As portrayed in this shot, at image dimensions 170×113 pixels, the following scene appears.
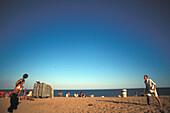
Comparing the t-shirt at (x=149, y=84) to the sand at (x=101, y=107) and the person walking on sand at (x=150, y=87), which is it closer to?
the person walking on sand at (x=150, y=87)

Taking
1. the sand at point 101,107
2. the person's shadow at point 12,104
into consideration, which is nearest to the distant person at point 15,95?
the person's shadow at point 12,104

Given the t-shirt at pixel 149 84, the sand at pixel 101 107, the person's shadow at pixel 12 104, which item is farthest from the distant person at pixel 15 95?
the t-shirt at pixel 149 84

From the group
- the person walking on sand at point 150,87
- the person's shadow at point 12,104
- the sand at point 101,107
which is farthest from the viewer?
the person walking on sand at point 150,87

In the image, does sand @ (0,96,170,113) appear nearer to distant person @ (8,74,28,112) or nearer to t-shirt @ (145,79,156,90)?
t-shirt @ (145,79,156,90)

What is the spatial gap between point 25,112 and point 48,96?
12.9 metres

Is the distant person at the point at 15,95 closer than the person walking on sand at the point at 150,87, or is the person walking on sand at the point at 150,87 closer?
the distant person at the point at 15,95

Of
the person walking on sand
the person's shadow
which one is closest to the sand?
the person walking on sand

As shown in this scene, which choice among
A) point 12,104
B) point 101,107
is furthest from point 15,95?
point 101,107

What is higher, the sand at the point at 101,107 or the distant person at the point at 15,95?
the distant person at the point at 15,95

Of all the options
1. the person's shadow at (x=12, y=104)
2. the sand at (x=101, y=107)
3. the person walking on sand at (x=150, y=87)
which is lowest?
the sand at (x=101, y=107)

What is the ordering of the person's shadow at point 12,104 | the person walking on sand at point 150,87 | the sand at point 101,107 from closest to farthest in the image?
the person's shadow at point 12,104 < the sand at point 101,107 < the person walking on sand at point 150,87

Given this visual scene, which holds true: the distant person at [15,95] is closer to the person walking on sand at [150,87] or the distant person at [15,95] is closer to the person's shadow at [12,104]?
the person's shadow at [12,104]

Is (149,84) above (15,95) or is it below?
above

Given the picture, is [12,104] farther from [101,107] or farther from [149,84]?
[149,84]
